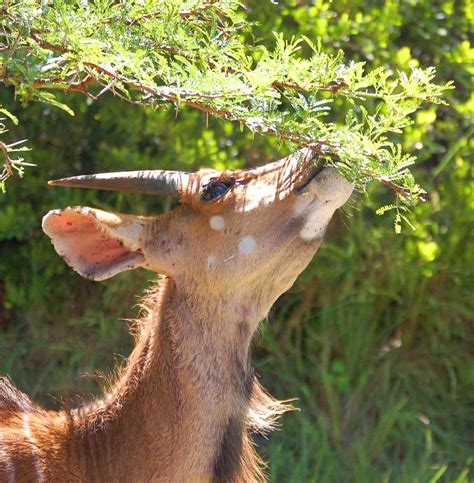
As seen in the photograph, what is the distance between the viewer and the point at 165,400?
3.13 m

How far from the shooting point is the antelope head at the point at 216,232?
10.1 ft

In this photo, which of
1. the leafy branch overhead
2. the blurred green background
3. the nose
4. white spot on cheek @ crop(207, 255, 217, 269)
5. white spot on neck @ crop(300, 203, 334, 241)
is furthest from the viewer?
the blurred green background

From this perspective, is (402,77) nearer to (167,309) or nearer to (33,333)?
(167,309)

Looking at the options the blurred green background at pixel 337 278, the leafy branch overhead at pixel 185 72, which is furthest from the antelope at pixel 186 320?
the blurred green background at pixel 337 278

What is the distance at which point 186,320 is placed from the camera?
10.4 feet

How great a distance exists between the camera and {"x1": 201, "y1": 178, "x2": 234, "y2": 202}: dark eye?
3166 millimetres

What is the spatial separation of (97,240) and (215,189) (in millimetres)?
385

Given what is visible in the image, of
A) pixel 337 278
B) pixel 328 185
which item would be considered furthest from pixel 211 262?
pixel 337 278

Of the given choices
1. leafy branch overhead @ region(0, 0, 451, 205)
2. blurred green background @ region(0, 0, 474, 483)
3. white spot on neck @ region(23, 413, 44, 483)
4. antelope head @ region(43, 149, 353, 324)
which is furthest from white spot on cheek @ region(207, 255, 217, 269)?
blurred green background @ region(0, 0, 474, 483)

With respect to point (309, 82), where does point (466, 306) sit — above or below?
below

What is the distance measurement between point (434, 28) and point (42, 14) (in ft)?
10.4

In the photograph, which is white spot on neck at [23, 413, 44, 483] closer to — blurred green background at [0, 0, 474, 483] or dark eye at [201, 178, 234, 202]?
dark eye at [201, 178, 234, 202]

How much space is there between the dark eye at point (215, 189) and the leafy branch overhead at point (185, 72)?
0.54 m

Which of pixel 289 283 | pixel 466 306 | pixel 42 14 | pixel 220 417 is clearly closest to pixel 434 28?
pixel 466 306
